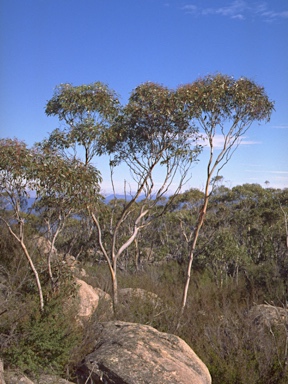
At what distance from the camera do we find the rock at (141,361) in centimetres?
685

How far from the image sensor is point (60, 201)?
10.9 m

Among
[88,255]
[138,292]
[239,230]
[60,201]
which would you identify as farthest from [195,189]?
[60,201]

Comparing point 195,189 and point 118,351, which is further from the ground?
point 195,189

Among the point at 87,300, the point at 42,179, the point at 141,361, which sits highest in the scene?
the point at 42,179

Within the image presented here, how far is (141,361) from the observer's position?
709 centimetres

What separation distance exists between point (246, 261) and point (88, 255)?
8.24 meters

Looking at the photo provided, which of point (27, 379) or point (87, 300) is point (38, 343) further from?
point (87, 300)

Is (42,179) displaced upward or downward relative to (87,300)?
upward

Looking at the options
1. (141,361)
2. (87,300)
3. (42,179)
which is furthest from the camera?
(87,300)

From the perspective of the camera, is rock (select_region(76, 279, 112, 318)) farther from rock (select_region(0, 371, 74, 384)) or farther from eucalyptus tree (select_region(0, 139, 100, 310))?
rock (select_region(0, 371, 74, 384))

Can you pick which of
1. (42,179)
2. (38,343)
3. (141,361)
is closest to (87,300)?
(42,179)

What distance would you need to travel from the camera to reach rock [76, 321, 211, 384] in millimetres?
6852

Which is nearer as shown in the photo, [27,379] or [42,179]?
[27,379]

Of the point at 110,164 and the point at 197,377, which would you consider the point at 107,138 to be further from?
the point at 197,377
